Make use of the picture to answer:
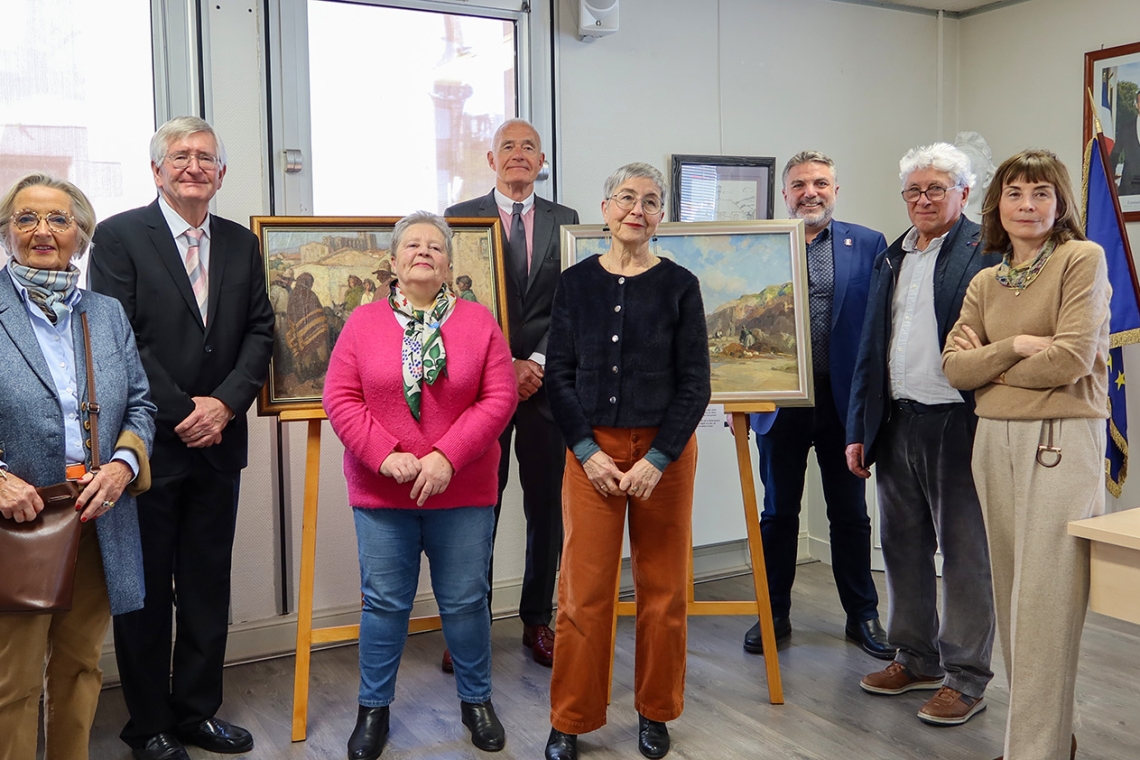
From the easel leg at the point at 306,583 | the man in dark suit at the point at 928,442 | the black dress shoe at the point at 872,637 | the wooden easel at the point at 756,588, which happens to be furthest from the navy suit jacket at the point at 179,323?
the black dress shoe at the point at 872,637

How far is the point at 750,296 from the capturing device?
10.5ft

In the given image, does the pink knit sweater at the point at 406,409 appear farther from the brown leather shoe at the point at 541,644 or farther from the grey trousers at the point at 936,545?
the grey trousers at the point at 936,545

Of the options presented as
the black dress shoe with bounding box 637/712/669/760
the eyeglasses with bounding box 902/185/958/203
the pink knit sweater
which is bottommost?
the black dress shoe with bounding box 637/712/669/760

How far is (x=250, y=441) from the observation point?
142 inches

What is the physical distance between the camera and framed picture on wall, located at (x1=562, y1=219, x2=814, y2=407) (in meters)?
3.15

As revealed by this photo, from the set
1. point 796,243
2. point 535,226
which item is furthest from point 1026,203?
point 535,226

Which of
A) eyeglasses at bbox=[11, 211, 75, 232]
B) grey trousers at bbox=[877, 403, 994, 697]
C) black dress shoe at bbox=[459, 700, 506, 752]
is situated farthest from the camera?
grey trousers at bbox=[877, 403, 994, 697]

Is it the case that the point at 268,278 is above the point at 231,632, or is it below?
above

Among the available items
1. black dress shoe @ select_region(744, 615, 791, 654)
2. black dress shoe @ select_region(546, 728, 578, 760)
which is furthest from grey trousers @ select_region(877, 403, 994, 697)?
black dress shoe @ select_region(546, 728, 578, 760)

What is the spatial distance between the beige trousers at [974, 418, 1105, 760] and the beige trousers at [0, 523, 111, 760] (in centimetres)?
221

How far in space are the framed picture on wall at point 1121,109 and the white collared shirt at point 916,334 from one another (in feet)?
6.58

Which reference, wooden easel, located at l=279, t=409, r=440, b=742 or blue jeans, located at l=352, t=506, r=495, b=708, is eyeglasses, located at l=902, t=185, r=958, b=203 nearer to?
blue jeans, located at l=352, t=506, r=495, b=708

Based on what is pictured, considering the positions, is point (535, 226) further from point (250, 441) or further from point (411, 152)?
point (250, 441)

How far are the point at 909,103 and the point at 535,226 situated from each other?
2.65m
